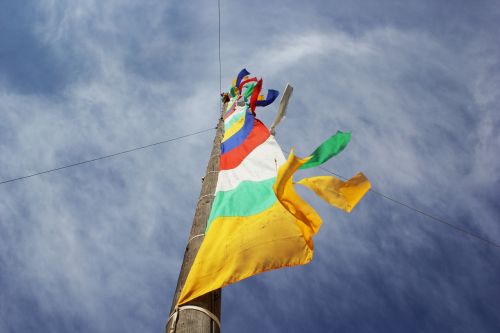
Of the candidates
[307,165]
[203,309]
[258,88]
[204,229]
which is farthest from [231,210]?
[258,88]

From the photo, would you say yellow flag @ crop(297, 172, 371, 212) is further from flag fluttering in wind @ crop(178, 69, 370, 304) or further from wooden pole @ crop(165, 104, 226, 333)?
wooden pole @ crop(165, 104, 226, 333)

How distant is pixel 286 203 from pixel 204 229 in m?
0.88

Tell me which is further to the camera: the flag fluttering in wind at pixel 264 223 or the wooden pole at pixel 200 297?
the flag fluttering in wind at pixel 264 223

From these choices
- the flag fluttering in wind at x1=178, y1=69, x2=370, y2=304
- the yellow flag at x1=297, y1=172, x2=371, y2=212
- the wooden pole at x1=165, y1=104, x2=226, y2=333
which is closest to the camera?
the wooden pole at x1=165, y1=104, x2=226, y2=333

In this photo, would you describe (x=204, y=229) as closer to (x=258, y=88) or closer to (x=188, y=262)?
(x=188, y=262)

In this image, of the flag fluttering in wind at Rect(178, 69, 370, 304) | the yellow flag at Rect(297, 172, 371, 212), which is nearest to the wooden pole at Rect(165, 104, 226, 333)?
the flag fluttering in wind at Rect(178, 69, 370, 304)

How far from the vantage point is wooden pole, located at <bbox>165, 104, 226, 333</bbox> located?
245 cm

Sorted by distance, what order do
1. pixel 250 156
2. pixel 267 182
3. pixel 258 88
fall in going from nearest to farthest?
pixel 267 182
pixel 250 156
pixel 258 88

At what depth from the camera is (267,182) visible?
3.96 m

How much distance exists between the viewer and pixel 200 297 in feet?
8.79

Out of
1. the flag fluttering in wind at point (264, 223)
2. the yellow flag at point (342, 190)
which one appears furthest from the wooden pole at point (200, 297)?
the yellow flag at point (342, 190)

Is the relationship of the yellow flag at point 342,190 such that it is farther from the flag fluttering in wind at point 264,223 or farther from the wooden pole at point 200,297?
the wooden pole at point 200,297

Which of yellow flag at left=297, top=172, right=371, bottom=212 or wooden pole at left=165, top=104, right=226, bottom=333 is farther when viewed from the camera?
yellow flag at left=297, top=172, right=371, bottom=212

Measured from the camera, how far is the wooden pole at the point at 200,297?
8.04 ft
